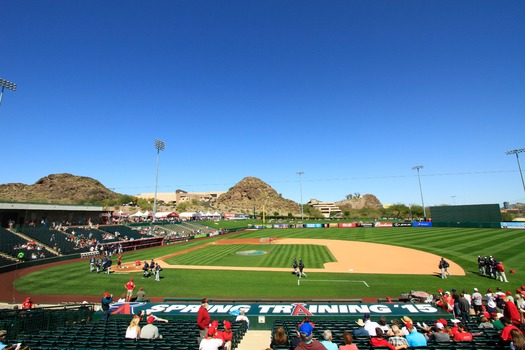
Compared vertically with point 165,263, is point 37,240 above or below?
above

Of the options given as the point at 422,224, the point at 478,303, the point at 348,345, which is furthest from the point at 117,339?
the point at 422,224

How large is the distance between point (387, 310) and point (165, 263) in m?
26.8

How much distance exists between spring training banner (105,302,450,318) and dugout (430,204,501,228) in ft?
244

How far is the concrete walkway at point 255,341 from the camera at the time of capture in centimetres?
1041

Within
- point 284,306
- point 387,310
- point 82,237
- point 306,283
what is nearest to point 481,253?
point 306,283

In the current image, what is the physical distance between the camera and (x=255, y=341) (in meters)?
11.1

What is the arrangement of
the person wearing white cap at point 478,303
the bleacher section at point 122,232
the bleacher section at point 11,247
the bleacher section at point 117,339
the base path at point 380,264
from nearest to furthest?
the bleacher section at point 117,339
the person wearing white cap at point 478,303
the base path at point 380,264
the bleacher section at point 11,247
the bleacher section at point 122,232

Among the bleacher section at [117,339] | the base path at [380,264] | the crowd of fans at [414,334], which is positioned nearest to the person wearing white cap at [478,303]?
the crowd of fans at [414,334]

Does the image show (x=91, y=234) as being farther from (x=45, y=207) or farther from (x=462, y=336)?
(x=462, y=336)

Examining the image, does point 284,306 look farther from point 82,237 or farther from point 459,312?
point 82,237

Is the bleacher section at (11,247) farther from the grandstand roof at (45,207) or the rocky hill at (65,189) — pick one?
the rocky hill at (65,189)

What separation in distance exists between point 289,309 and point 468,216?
8482cm

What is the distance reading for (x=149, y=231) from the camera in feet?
190

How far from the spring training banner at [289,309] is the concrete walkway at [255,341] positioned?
0.95 m
